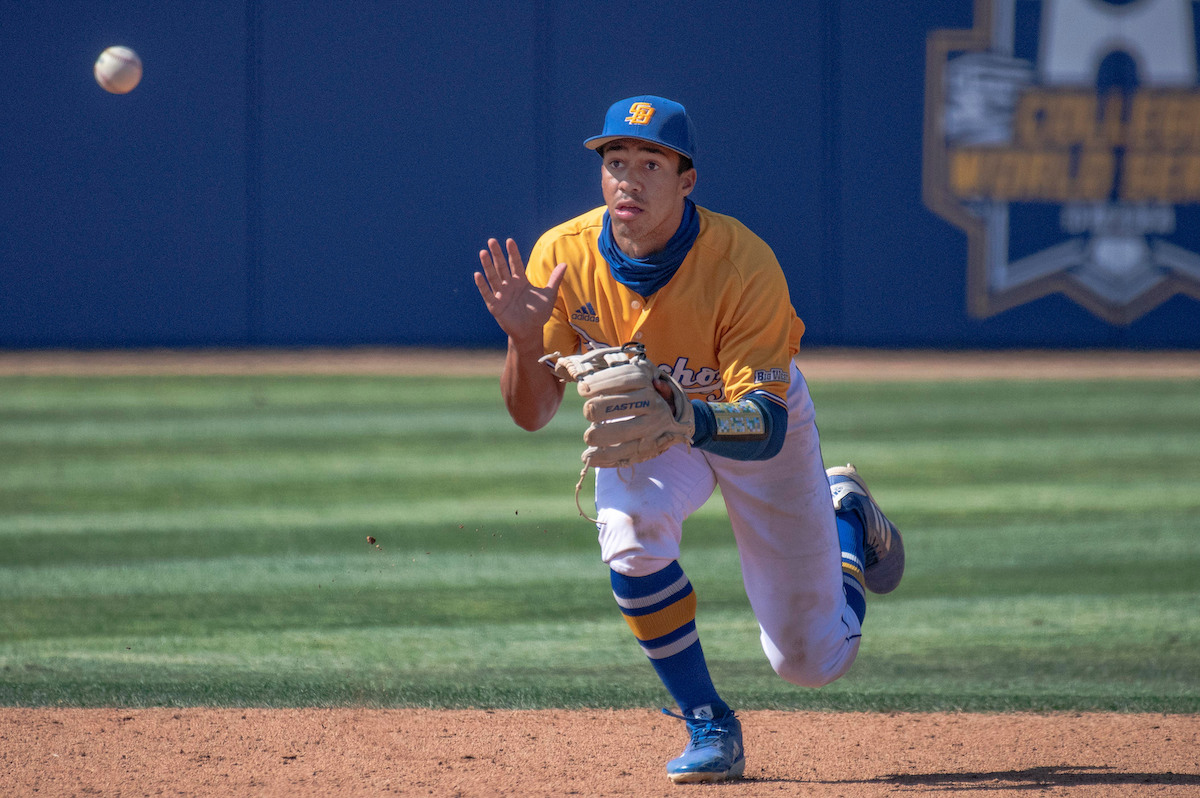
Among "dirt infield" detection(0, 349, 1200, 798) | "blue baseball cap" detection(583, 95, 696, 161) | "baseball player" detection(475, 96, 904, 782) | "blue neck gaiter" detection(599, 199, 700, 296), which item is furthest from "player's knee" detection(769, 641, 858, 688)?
"blue baseball cap" detection(583, 95, 696, 161)

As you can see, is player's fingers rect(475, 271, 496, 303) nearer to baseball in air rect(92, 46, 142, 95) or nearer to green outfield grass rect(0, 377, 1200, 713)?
green outfield grass rect(0, 377, 1200, 713)

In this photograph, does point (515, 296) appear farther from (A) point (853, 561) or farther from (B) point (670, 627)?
(A) point (853, 561)

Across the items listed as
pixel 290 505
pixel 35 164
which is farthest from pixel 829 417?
pixel 35 164

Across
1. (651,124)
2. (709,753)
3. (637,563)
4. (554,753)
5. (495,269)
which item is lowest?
(554,753)

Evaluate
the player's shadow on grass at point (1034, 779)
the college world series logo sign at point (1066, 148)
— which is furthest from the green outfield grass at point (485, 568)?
the college world series logo sign at point (1066, 148)

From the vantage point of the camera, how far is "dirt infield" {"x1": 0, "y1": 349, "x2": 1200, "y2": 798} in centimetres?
364

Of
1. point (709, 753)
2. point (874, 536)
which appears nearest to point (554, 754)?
point (709, 753)

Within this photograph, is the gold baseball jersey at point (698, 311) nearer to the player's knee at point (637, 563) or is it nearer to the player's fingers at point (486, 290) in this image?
the player's fingers at point (486, 290)

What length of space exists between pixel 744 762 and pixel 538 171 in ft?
46.2

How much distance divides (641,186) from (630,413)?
68 cm

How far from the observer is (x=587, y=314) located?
153 inches

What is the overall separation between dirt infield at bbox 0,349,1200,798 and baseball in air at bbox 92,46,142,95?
11324 millimetres

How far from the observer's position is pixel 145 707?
4426mm

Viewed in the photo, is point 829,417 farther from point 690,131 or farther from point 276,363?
point 690,131
